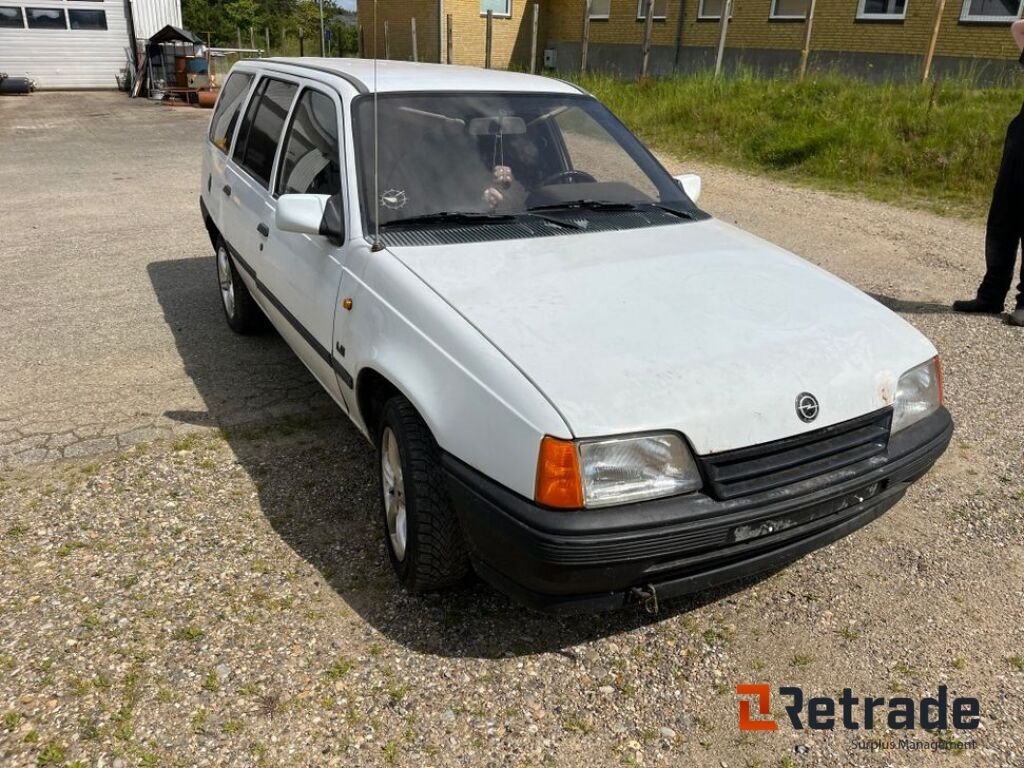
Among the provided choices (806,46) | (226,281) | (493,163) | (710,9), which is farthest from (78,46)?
(493,163)

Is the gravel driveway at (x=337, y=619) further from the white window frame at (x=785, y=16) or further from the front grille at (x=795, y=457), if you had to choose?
Answer: the white window frame at (x=785, y=16)

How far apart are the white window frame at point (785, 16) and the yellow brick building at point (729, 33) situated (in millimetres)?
27

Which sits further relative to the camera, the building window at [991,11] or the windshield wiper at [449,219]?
the building window at [991,11]

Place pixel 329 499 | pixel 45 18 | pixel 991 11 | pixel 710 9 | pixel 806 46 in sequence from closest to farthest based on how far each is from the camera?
pixel 329 499 → pixel 806 46 → pixel 991 11 → pixel 45 18 → pixel 710 9

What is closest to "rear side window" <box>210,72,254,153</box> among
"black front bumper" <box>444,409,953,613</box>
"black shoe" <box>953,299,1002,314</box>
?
"black front bumper" <box>444,409,953,613</box>

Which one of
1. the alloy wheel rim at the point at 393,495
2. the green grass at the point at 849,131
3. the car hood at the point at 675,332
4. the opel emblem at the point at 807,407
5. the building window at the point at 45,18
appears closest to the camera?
the car hood at the point at 675,332

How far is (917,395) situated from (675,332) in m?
0.96

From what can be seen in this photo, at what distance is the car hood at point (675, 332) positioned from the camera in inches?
92.7

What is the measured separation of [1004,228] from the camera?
6062 millimetres

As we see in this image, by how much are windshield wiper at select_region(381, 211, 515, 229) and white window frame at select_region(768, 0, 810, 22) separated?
72.5 feet

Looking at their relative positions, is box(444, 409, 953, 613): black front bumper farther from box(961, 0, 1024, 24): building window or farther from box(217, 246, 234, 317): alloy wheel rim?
box(961, 0, 1024, 24): building window

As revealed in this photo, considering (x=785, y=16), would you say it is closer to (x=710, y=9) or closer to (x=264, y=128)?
(x=710, y=9)

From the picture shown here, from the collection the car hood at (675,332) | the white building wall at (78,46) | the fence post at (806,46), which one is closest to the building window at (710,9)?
the fence post at (806,46)

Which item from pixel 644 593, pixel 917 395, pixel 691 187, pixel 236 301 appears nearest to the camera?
pixel 644 593
